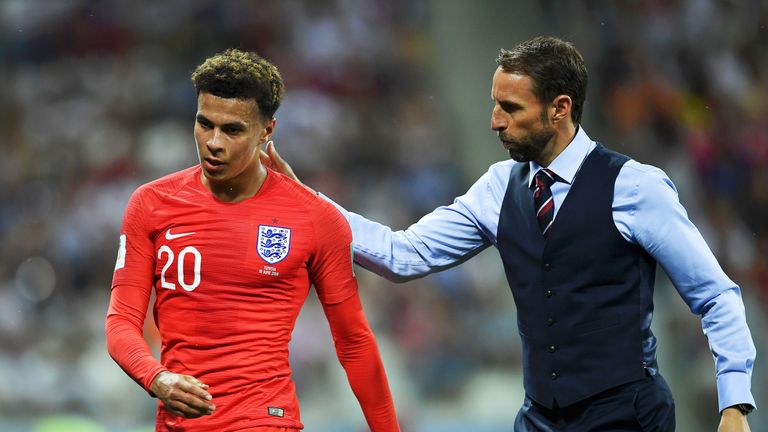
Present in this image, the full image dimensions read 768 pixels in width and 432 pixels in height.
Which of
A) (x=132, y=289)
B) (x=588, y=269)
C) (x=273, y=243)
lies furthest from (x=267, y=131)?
(x=588, y=269)

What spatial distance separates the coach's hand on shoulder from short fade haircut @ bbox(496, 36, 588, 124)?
55.6 inches

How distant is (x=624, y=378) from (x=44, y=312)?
5.92 meters

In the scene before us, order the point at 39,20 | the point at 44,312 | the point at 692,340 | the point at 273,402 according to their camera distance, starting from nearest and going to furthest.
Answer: the point at 273,402 < the point at 692,340 < the point at 44,312 < the point at 39,20

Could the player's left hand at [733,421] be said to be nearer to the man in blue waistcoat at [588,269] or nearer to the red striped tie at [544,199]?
the man in blue waistcoat at [588,269]

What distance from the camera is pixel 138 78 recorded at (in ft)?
31.1

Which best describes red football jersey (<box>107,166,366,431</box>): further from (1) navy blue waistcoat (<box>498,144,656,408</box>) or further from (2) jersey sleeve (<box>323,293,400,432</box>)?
(1) navy blue waistcoat (<box>498,144,656,408</box>)

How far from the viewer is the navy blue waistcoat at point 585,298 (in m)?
3.31

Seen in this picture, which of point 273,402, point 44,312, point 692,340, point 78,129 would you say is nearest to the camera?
point 273,402

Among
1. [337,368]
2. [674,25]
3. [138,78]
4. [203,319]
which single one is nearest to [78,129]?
[138,78]

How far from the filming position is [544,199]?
3465 mm

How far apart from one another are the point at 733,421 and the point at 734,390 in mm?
91

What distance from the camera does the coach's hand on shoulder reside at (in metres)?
2.89

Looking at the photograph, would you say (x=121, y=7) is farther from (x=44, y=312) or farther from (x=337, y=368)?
(x=337, y=368)

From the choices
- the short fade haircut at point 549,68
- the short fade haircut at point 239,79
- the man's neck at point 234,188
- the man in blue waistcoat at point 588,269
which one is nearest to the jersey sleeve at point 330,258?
the man's neck at point 234,188
